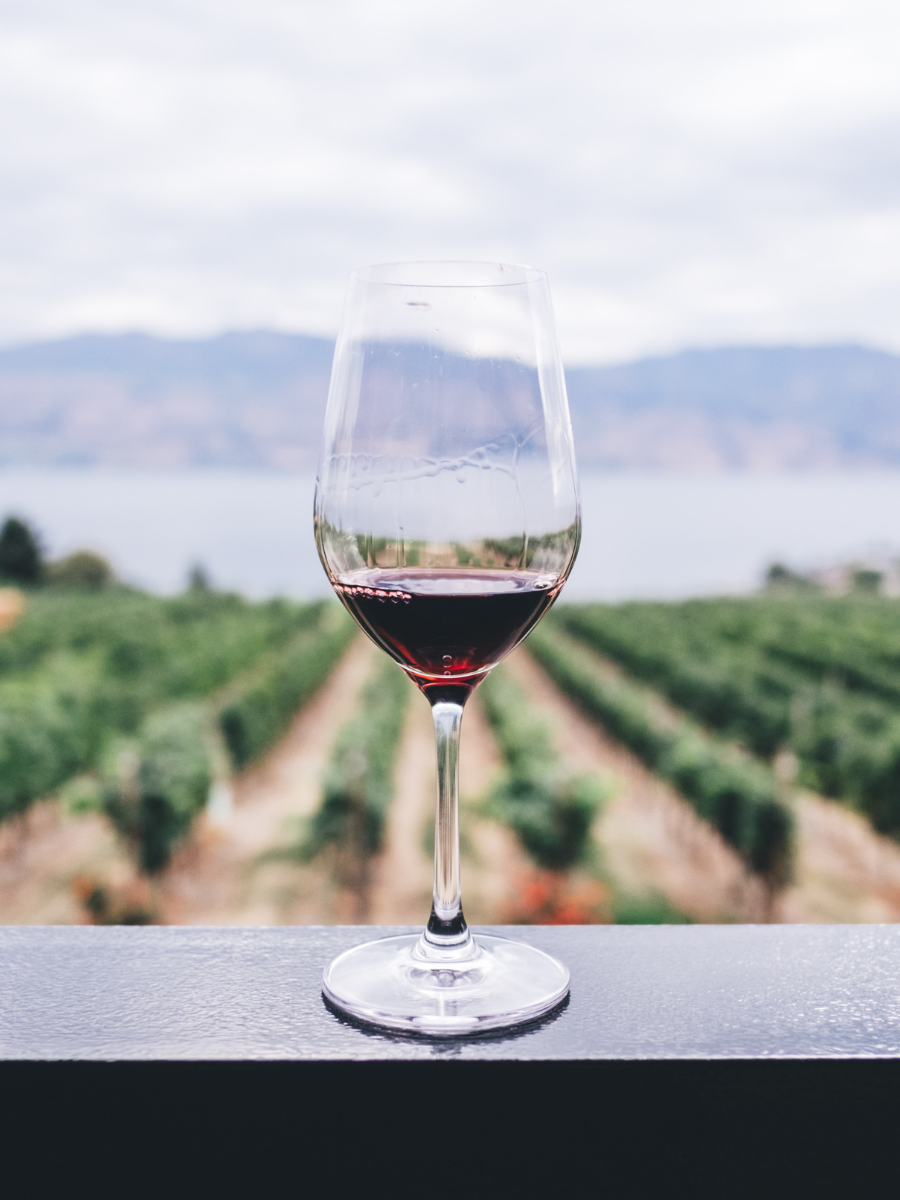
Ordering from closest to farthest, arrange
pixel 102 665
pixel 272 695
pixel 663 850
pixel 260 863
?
pixel 260 863 < pixel 663 850 < pixel 272 695 < pixel 102 665

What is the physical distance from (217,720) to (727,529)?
334ft

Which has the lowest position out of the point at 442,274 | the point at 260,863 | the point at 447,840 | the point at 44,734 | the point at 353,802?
the point at 260,863

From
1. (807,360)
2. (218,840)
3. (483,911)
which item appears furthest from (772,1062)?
(807,360)

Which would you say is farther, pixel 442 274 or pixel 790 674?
pixel 790 674

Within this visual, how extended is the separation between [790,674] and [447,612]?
55.6 ft

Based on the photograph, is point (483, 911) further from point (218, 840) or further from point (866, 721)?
point (866, 721)

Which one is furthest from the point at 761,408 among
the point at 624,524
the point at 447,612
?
the point at 447,612

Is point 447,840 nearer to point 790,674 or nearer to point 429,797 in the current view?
point 429,797

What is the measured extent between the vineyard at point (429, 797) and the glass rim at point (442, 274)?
734 cm

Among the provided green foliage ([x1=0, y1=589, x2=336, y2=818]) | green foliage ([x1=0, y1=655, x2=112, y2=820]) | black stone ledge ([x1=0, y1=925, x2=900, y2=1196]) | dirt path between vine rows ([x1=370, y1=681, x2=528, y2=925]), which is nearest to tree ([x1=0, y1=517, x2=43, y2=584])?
green foliage ([x1=0, y1=589, x2=336, y2=818])

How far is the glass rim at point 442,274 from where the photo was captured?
680 mm

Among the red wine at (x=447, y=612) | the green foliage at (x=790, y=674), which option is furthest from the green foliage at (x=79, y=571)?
the red wine at (x=447, y=612)

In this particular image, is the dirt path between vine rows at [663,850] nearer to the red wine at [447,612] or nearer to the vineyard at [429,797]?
the vineyard at [429,797]

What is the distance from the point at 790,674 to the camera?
660 inches
